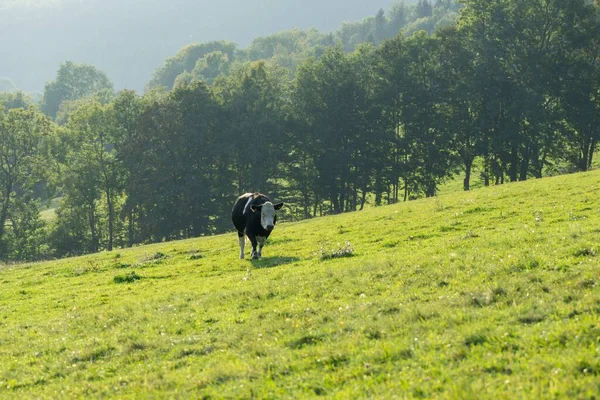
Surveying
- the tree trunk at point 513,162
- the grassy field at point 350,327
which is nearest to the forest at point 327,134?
the tree trunk at point 513,162

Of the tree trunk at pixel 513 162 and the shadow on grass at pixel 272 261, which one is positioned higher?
the tree trunk at pixel 513 162

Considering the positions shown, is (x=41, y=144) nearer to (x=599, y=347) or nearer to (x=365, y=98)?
(x=365, y=98)

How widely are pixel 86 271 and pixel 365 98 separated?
53396 mm

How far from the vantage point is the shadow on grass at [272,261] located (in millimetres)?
24648

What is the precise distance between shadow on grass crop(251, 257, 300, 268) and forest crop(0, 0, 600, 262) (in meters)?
49.6

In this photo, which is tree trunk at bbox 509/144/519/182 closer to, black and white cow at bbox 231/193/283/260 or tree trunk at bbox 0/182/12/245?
black and white cow at bbox 231/193/283/260

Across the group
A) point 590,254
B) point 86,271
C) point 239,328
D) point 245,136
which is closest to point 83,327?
point 239,328

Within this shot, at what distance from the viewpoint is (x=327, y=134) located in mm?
79938

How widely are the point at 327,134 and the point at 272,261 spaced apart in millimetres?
55426

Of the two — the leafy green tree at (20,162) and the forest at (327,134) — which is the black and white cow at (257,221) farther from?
the leafy green tree at (20,162)

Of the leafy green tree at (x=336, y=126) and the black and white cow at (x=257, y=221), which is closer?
the black and white cow at (x=257, y=221)

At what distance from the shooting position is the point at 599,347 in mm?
9336

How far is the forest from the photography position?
70.9 metres

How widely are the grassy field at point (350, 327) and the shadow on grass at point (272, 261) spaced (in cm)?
31
